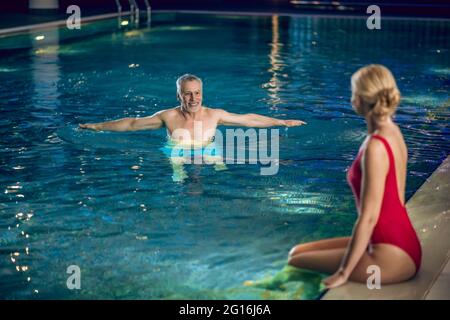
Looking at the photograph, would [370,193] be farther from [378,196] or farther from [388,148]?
[388,148]

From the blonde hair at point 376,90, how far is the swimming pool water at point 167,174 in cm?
115

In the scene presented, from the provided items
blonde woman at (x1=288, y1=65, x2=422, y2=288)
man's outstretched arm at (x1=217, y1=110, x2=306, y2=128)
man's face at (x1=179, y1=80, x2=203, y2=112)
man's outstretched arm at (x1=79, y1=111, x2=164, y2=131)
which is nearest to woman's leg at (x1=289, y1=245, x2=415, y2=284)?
blonde woman at (x1=288, y1=65, x2=422, y2=288)

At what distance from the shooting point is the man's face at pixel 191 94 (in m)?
6.80

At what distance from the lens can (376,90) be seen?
3.68 m

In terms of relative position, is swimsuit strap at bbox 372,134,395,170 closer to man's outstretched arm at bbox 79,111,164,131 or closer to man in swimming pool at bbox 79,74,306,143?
man in swimming pool at bbox 79,74,306,143

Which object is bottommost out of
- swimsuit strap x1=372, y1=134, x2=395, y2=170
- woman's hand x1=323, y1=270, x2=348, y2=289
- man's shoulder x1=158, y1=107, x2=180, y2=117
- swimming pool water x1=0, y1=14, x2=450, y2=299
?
swimming pool water x1=0, y1=14, x2=450, y2=299

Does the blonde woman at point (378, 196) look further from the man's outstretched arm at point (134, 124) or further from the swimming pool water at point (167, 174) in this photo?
the man's outstretched arm at point (134, 124)

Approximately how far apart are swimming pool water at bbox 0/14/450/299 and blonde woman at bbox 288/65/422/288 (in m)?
0.44

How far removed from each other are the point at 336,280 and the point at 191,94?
3.28 metres

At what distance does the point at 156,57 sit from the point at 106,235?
1069cm

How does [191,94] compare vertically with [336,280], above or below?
above

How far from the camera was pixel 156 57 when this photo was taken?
618 inches

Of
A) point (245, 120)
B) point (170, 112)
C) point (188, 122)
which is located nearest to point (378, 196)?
point (188, 122)

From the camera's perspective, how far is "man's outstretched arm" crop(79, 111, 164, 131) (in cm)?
761
